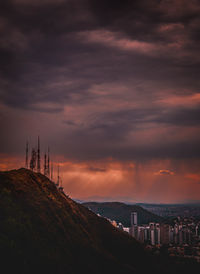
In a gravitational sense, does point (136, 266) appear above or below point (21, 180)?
below

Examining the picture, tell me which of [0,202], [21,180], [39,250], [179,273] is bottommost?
[179,273]

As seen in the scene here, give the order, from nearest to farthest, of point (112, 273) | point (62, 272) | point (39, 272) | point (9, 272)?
point (9, 272)
point (39, 272)
point (62, 272)
point (112, 273)

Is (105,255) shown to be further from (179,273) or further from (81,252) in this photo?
(179,273)

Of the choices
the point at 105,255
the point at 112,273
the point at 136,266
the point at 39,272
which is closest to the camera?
the point at 39,272

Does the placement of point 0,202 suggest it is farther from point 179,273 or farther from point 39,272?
point 179,273

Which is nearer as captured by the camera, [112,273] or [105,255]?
[112,273]

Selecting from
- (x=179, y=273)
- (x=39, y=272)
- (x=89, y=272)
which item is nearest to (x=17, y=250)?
(x=39, y=272)

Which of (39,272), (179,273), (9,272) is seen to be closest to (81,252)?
(39,272)
